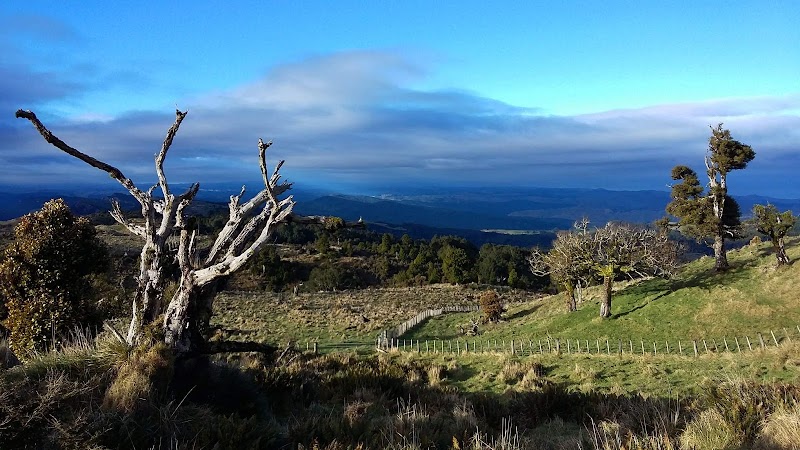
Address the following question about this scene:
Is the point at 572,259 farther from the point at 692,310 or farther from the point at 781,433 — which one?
the point at 781,433

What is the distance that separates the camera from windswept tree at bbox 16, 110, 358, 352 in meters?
7.99

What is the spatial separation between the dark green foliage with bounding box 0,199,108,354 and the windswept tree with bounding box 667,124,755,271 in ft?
109

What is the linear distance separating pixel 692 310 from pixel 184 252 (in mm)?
28183

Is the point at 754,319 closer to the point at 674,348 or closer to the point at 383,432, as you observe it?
the point at 674,348

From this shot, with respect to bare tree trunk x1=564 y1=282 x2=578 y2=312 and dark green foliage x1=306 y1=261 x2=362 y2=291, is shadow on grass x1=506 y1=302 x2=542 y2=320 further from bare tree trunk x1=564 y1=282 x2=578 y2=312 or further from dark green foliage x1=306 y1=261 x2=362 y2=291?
dark green foliage x1=306 y1=261 x2=362 y2=291

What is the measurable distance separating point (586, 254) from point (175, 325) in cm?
2811

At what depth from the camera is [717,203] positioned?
30828 millimetres

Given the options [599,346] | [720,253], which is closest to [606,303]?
[599,346]

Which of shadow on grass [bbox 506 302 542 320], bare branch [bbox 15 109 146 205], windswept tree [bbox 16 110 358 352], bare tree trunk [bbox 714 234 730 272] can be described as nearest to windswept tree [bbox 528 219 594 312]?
shadow on grass [bbox 506 302 542 320]

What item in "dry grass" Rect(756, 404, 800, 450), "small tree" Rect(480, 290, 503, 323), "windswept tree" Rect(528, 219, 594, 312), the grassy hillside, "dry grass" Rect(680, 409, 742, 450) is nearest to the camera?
"dry grass" Rect(756, 404, 800, 450)

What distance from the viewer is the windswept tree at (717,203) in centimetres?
3048

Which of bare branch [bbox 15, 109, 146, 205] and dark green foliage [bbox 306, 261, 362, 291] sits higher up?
bare branch [bbox 15, 109, 146, 205]

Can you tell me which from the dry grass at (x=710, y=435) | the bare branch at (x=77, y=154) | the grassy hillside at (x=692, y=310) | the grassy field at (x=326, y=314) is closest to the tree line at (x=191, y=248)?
the bare branch at (x=77, y=154)

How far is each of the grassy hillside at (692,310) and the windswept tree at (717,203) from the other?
2.55 meters
